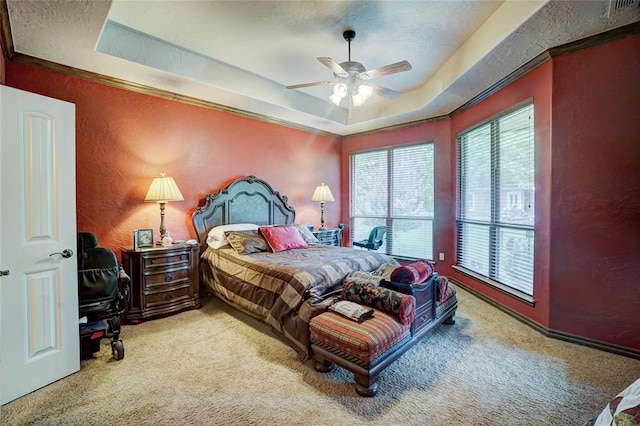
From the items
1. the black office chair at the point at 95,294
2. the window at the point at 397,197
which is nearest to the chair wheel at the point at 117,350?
the black office chair at the point at 95,294

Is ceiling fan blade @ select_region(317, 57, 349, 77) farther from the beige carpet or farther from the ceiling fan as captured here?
the beige carpet

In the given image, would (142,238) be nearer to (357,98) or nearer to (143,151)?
(143,151)

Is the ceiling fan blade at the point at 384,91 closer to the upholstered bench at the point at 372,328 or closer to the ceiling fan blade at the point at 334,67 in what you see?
the ceiling fan blade at the point at 334,67

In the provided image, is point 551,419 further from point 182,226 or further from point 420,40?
point 182,226

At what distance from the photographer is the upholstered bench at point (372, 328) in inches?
79.0

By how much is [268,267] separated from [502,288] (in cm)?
283

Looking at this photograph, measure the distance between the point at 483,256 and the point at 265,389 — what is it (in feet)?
11.2

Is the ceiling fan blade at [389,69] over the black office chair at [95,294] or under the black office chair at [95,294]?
over

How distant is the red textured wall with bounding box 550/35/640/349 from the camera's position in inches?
97.0

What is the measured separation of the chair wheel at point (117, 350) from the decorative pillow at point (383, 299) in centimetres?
192

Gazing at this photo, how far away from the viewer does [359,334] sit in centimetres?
205

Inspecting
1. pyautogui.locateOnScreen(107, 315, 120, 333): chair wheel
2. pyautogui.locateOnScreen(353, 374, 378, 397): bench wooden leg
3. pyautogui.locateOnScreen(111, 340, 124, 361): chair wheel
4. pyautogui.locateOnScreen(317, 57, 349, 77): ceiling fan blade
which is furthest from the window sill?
pyautogui.locateOnScreen(107, 315, 120, 333): chair wheel

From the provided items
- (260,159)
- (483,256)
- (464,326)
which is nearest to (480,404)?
(464,326)

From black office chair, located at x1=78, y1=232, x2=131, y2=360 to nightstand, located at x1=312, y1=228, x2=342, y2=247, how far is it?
124 inches
